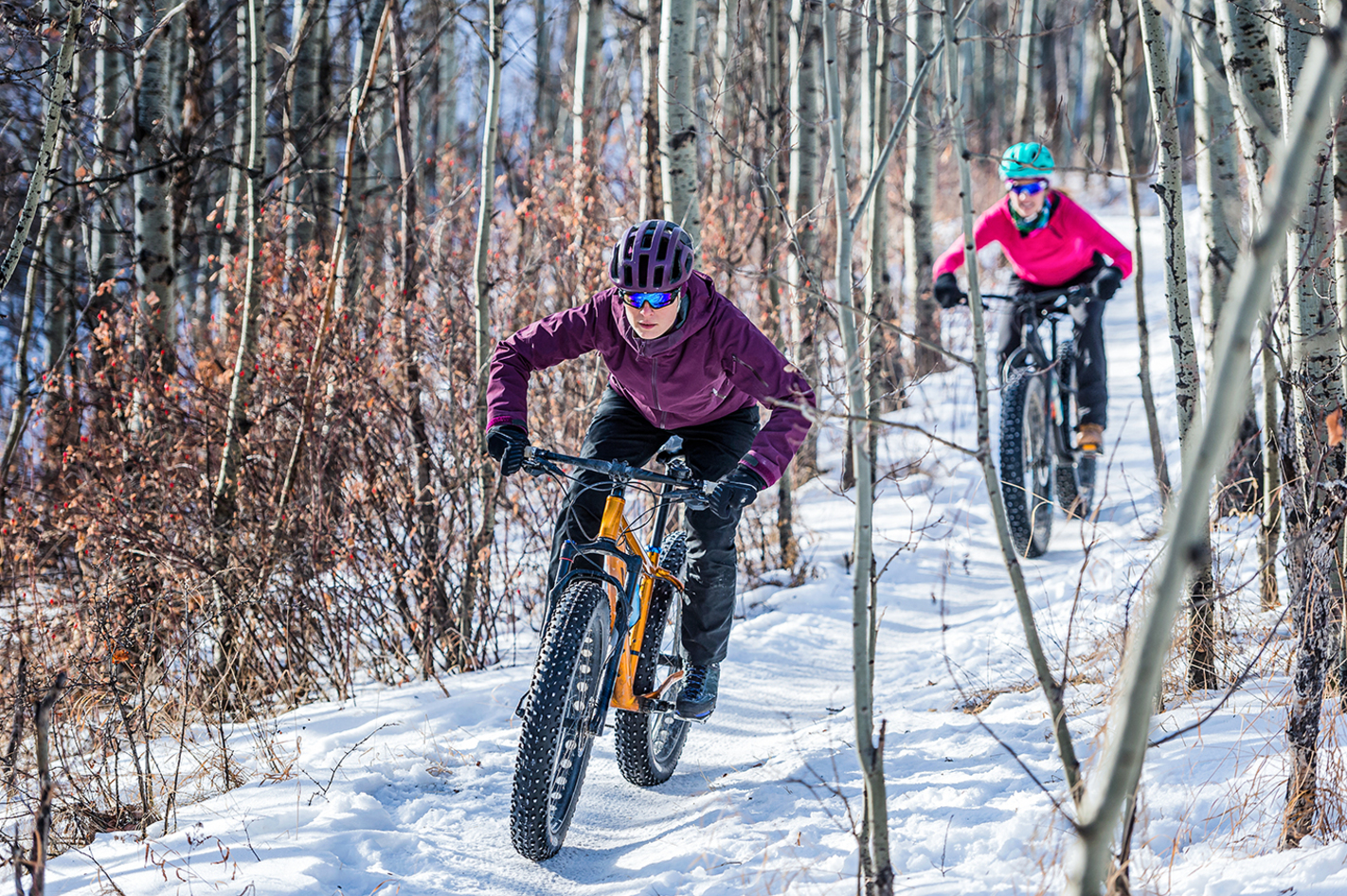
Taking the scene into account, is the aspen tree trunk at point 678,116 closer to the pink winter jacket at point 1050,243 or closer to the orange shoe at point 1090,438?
the pink winter jacket at point 1050,243

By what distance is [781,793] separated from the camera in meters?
3.52

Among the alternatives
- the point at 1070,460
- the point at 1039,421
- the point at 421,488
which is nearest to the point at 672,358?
the point at 421,488

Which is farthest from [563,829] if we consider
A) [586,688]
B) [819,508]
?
[819,508]

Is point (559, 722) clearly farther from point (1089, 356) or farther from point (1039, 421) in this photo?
point (1089, 356)

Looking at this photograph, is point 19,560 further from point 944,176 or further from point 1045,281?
point 944,176

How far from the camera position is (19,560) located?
17.3ft

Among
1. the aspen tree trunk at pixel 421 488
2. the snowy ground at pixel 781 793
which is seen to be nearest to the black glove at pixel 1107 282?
the snowy ground at pixel 781 793

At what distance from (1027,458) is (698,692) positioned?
A: 3.44 metres

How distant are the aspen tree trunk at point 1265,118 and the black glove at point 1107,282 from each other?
6.26ft

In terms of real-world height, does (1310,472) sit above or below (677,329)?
below

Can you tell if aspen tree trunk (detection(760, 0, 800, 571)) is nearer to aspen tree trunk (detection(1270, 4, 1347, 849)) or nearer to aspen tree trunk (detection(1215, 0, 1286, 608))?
aspen tree trunk (detection(1215, 0, 1286, 608))

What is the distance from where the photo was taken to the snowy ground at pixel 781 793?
274cm

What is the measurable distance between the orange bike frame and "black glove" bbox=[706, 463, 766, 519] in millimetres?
345

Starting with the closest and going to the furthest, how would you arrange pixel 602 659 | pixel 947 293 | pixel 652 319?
pixel 602 659 → pixel 652 319 → pixel 947 293
